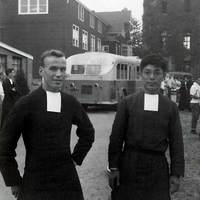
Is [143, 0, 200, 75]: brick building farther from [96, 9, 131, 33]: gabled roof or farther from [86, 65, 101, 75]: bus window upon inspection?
[86, 65, 101, 75]: bus window

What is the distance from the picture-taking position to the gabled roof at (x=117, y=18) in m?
59.7

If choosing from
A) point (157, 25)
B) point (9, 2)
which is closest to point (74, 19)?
point (9, 2)

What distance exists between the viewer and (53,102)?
136 inches

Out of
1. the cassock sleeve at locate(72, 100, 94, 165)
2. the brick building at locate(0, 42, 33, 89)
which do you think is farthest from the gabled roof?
the cassock sleeve at locate(72, 100, 94, 165)

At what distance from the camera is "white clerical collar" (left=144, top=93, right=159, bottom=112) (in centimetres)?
395

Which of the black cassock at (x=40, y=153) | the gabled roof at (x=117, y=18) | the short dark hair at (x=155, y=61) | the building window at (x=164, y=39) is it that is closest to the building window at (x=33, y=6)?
the building window at (x=164, y=39)

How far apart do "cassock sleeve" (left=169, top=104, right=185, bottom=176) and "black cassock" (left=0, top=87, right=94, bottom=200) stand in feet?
2.99

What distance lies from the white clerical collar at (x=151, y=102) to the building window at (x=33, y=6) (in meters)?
35.3

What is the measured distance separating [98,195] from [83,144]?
8.60 feet

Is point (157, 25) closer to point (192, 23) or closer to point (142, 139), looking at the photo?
point (192, 23)

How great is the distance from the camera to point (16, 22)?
39219mm

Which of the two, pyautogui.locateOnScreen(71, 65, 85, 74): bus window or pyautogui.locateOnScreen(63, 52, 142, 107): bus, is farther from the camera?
pyautogui.locateOnScreen(71, 65, 85, 74): bus window

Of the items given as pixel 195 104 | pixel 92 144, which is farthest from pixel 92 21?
pixel 92 144

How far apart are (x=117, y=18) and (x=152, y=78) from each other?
59.4 meters
